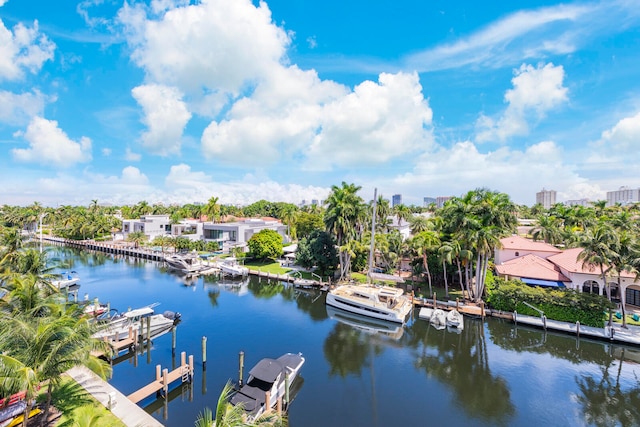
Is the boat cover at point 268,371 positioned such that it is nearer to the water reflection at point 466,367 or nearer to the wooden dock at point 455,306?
the water reflection at point 466,367

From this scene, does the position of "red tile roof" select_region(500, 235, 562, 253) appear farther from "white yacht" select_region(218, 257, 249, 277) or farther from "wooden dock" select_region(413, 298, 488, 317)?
"white yacht" select_region(218, 257, 249, 277)

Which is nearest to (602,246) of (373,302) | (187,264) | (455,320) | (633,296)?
(633,296)

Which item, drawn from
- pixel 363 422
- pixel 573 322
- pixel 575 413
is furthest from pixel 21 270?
pixel 573 322

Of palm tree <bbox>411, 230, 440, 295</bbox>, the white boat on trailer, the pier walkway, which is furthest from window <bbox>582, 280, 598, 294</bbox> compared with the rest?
the pier walkway

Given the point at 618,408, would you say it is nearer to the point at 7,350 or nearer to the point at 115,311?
the point at 7,350

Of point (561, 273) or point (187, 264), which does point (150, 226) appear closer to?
point (187, 264)

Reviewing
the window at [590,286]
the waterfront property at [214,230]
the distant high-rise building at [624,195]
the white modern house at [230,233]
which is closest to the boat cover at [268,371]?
the window at [590,286]
